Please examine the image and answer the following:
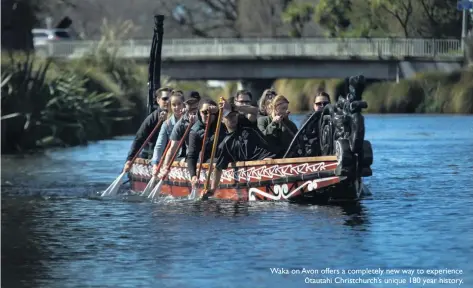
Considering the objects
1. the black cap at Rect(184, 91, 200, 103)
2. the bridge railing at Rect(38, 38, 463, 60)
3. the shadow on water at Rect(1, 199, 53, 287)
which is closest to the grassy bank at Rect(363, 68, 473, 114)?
the bridge railing at Rect(38, 38, 463, 60)

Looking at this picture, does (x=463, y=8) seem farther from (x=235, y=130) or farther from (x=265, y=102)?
(x=235, y=130)

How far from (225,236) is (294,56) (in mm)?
53119

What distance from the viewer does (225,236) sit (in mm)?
20531

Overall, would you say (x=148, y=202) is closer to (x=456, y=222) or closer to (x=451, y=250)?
(x=456, y=222)

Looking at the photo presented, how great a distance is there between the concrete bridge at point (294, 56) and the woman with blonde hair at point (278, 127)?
45864mm

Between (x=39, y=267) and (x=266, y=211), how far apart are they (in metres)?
5.87

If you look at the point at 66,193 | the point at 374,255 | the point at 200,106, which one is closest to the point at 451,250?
the point at 374,255

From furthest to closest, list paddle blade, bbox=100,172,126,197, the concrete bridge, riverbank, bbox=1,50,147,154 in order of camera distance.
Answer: the concrete bridge, riverbank, bbox=1,50,147,154, paddle blade, bbox=100,172,126,197

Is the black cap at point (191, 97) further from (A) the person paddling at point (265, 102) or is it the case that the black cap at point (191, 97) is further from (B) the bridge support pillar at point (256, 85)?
(B) the bridge support pillar at point (256, 85)

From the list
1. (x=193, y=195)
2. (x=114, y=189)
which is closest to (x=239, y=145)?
Result: (x=193, y=195)

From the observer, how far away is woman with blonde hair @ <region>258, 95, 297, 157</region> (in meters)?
24.3

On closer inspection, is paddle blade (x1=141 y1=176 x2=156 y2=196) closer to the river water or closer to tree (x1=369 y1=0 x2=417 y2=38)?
the river water

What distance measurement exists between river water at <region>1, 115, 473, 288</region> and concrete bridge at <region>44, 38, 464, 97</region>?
39.8 m

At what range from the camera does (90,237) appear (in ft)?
68.9
